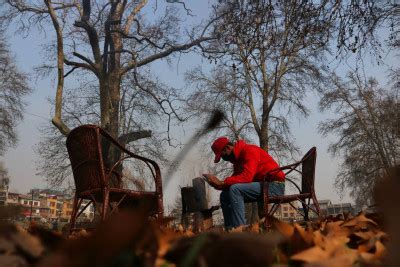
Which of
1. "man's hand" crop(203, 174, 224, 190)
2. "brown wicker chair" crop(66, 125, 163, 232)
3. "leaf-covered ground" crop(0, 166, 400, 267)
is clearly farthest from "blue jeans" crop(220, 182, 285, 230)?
"leaf-covered ground" crop(0, 166, 400, 267)

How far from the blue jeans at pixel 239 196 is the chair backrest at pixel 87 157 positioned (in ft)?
4.92

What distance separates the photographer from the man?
4.94 m

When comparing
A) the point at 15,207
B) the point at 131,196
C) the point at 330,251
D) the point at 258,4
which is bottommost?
the point at 330,251

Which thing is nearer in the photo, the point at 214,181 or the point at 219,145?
the point at 214,181

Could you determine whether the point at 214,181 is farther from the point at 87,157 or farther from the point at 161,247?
the point at 161,247

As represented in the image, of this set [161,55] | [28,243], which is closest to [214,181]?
[28,243]

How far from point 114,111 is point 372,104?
1975 cm

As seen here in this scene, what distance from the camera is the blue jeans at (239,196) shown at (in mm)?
4859

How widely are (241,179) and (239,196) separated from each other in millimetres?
194

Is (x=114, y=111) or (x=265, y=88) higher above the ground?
(x=265, y=88)

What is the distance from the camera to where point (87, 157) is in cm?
439

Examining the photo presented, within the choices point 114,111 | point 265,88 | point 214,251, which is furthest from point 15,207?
point 265,88

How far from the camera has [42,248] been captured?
730 millimetres

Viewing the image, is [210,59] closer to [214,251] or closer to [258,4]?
[258,4]
